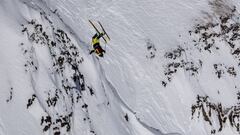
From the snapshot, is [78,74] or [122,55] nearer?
[78,74]

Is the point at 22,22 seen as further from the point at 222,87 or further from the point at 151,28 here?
the point at 222,87

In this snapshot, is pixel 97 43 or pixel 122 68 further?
pixel 122 68

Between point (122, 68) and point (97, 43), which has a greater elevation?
point (97, 43)

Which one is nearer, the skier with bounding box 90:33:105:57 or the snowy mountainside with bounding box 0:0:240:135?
the snowy mountainside with bounding box 0:0:240:135

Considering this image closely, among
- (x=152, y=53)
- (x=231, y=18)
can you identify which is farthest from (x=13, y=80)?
(x=231, y=18)


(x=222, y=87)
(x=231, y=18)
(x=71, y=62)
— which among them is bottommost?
(x=222, y=87)

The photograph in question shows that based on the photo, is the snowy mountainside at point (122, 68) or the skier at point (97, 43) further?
the skier at point (97, 43)

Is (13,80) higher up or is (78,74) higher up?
(13,80)

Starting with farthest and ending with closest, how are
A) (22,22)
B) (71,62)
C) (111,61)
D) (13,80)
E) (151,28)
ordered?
1. (151,28)
2. (111,61)
3. (71,62)
4. (22,22)
5. (13,80)
